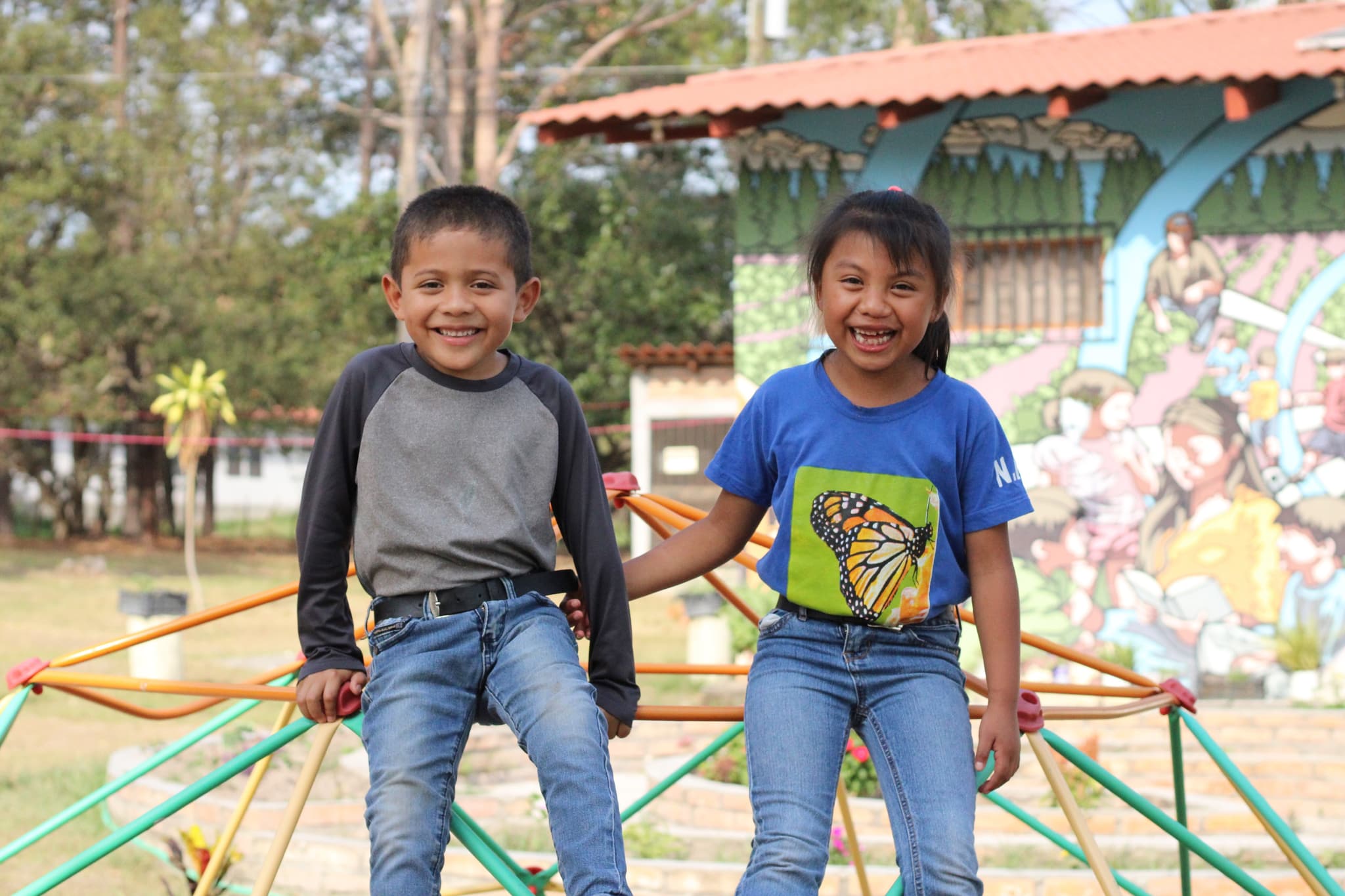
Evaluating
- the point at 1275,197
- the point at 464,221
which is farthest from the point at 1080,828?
the point at 1275,197

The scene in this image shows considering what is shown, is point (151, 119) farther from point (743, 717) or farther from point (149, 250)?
point (743, 717)

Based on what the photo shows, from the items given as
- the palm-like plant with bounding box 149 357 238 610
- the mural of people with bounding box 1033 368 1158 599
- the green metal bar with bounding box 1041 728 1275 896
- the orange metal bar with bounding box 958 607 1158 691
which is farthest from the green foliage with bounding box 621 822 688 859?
the palm-like plant with bounding box 149 357 238 610

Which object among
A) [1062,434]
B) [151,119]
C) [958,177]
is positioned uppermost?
[151,119]

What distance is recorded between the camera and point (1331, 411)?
8.84 metres

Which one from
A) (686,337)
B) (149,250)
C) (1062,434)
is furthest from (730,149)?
(149,250)

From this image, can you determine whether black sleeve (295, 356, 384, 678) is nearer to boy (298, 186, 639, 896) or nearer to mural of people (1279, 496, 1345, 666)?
boy (298, 186, 639, 896)

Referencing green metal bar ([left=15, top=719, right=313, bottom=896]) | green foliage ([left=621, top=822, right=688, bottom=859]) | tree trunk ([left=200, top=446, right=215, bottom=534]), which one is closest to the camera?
green metal bar ([left=15, top=719, right=313, bottom=896])

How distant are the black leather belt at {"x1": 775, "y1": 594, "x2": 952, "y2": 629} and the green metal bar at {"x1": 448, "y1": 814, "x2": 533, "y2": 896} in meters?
0.64

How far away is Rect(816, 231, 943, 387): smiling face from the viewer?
2.62m

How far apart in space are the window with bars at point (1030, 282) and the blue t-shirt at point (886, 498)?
21.8ft

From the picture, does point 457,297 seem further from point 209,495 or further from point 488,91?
point 209,495

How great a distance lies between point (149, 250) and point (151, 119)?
3.37m

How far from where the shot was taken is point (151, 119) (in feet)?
81.4

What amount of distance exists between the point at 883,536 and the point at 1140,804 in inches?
28.9
